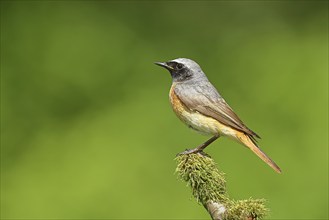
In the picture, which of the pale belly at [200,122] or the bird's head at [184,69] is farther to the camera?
the bird's head at [184,69]

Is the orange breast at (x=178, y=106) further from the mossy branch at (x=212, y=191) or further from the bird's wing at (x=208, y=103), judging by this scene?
the mossy branch at (x=212, y=191)

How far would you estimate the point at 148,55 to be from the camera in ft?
24.0

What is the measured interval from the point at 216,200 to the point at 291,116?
2.63 m

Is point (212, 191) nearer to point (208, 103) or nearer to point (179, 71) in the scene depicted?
point (208, 103)

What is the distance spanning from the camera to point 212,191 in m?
4.02

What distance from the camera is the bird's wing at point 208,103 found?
510cm

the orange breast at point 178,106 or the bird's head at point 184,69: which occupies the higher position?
→ the bird's head at point 184,69

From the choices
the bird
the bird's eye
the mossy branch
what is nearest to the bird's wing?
the bird

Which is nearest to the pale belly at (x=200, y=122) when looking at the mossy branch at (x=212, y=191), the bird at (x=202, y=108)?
the bird at (x=202, y=108)

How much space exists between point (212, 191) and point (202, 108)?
1313 millimetres

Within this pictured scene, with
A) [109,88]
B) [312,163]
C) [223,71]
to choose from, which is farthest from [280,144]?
[109,88]

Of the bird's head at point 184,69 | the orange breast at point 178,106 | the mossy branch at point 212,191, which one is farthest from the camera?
the bird's head at point 184,69

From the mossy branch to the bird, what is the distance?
1.81ft

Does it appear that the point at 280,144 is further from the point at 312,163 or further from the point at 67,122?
the point at 67,122
